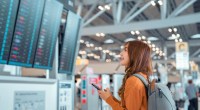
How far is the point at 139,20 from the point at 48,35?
13.4m

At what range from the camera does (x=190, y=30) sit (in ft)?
64.7

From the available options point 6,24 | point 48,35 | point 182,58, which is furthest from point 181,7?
point 6,24

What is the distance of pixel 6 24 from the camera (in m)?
2.13

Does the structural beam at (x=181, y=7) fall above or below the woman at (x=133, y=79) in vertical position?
above

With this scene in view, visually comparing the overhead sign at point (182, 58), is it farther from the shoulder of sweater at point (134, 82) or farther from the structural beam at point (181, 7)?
the shoulder of sweater at point (134, 82)

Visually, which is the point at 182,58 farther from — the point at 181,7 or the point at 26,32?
the point at 26,32

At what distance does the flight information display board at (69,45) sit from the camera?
125 inches

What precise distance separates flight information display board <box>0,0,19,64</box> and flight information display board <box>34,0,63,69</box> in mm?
391

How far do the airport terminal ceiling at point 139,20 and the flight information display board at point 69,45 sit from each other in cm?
764

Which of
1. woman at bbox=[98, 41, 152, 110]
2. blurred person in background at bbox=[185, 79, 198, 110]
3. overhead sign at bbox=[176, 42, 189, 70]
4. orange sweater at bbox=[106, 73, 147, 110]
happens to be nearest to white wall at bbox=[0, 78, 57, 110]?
woman at bbox=[98, 41, 152, 110]

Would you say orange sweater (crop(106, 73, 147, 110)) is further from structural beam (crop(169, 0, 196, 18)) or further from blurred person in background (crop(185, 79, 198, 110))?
blurred person in background (crop(185, 79, 198, 110))

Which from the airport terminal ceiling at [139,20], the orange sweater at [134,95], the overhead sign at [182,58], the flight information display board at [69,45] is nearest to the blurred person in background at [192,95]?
the overhead sign at [182,58]

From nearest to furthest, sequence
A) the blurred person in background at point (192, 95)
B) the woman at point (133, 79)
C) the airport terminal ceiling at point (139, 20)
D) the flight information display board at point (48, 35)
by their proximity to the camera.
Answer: the woman at point (133, 79)
the flight information display board at point (48, 35)
the airport terminal ceiling at point (139, 20)
the blurred person in background at point (192, 95)

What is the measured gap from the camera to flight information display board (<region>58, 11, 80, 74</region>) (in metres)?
3.17
